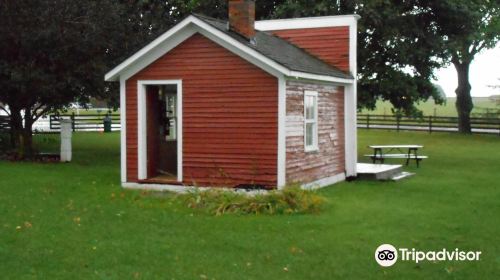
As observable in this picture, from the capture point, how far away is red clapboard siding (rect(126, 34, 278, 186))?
14.0 meters

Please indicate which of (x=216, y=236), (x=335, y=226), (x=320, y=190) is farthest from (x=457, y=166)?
(x=216, y=236)

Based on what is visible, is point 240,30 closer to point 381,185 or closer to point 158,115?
point 158,115

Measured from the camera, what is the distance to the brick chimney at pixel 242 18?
15044 mm

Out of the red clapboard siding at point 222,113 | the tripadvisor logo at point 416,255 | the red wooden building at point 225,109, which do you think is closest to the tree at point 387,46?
the red wooden building at point 225,109

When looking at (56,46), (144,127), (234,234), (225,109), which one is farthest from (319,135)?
(56,46)

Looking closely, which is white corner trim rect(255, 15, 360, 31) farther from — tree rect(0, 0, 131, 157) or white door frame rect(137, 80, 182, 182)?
tree rect(0, 0, 131, 157)

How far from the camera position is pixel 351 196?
45.7 ft

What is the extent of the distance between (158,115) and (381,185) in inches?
229

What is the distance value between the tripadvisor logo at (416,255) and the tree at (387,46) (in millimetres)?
14521

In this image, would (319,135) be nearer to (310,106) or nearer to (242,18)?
(310,106)

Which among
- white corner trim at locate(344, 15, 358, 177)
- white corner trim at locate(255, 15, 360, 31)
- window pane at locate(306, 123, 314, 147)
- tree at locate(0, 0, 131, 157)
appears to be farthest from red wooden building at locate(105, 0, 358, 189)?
tree at locate(0, 0, 131, 157)

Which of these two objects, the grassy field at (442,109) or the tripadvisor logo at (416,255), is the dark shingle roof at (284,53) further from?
the grassy field at (442,109)

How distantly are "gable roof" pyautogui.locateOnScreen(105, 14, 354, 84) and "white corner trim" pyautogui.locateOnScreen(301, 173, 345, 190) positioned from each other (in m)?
2.48

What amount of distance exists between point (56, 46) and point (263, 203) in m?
11.3
